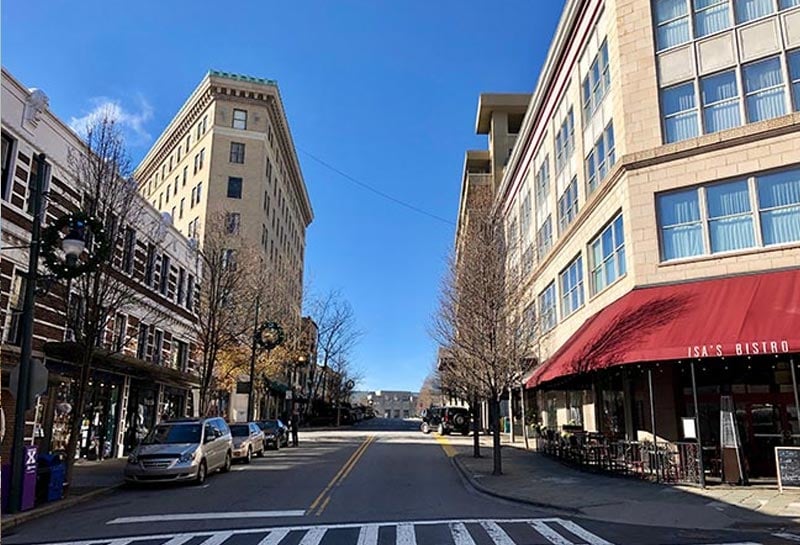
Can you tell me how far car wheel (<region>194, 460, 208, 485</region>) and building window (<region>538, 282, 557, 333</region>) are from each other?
59.5 feet

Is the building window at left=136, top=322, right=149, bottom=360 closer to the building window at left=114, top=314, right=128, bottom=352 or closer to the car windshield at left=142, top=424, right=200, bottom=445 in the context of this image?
the building window at left=114, top=314, right=128, bottom=352

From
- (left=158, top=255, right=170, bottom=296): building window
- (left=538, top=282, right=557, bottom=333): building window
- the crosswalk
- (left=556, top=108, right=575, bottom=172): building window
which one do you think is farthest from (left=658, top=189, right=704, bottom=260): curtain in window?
(left=158, top=255, right=170, bottom=296): building window

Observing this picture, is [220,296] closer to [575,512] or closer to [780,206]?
[575,512]

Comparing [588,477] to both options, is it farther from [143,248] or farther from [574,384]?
[143,248]

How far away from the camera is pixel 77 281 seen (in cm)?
1923

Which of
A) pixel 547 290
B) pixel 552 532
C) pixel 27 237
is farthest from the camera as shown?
pixel 547 290

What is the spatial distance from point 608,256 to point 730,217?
4940 millimetres

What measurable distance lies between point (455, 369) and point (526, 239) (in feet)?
53.4

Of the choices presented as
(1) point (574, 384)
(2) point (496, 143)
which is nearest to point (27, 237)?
(1) point (574, 384)

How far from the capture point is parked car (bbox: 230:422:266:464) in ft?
79.4

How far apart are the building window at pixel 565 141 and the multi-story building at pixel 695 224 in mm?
4036

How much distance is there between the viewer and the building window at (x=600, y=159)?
22.7m

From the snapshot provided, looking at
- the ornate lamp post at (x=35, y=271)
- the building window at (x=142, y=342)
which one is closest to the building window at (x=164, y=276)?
the building window at (x=142, y=342)

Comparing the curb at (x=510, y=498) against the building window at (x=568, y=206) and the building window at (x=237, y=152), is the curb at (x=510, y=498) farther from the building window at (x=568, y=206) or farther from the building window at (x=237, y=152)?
the building window at (x=237, y=152)
